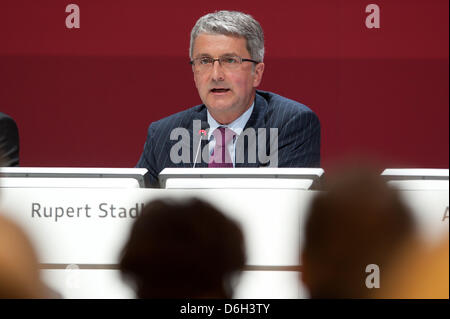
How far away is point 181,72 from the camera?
3.38m

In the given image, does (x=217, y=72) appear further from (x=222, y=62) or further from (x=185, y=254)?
(x=185, y=254)

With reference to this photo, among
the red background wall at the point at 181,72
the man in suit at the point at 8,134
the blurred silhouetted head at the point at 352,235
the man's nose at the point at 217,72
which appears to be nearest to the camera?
the blurred silhouetted head at the point at 352,235

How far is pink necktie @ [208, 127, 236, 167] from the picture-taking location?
5.41ft

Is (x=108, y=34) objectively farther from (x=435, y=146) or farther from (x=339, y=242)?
(x=339, y=242)

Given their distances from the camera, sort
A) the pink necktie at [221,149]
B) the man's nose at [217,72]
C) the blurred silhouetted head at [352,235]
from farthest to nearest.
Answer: the man's nose at [217,72]
the pink necktie at [221,149]
the blurred silhouetted head at [352,235]

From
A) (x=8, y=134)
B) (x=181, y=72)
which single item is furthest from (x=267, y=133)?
(x=181, y=72)

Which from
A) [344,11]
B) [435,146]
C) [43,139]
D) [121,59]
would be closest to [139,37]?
[121,59]

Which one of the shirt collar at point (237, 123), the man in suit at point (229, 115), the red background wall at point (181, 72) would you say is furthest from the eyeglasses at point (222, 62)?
the red background wall at point (181, 72)

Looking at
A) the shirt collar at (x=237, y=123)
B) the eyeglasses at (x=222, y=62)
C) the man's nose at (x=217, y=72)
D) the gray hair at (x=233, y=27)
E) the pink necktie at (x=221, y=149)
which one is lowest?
the pink necktie at (x=221, y=149)

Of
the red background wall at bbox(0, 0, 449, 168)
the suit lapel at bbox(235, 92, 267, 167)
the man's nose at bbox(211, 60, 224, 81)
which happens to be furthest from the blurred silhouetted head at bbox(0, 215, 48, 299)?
the red background wall at bbox(0, 0, 449, 168)

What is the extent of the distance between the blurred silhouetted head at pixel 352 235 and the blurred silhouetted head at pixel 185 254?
0.12 metres

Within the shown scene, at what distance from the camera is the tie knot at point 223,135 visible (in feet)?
5.89

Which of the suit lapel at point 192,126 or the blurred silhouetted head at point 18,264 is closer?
the blurred silhouetted head at point 18,264

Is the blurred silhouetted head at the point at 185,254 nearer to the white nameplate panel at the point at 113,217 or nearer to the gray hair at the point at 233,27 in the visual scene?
the white nameplate panel at the point at 113,217
